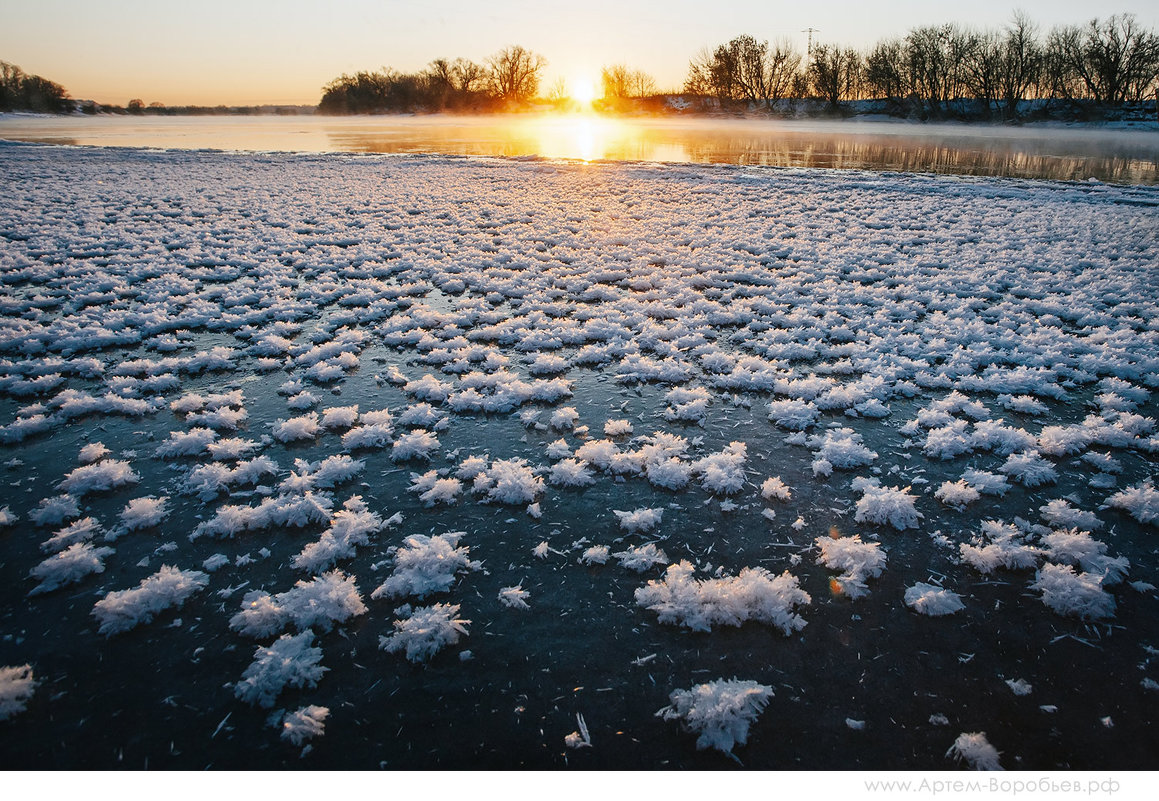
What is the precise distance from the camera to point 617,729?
2613 mm

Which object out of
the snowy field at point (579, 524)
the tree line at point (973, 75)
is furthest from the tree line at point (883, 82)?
the snowy field at point (579, 524)

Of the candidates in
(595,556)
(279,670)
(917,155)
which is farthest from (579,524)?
(917,155)

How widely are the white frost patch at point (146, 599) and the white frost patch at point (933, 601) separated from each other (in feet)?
14.5

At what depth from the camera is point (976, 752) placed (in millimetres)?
2473

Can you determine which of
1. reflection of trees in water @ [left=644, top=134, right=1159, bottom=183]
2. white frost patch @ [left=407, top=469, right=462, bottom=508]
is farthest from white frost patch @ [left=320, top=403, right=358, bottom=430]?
reflection of trees in water @ [left=644, top=134, right=1159, bottom=183]

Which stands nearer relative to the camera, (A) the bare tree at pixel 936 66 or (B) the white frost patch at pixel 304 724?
(B) the white frost patch at pixel 304 724

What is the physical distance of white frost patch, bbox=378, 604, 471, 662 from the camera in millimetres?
3016

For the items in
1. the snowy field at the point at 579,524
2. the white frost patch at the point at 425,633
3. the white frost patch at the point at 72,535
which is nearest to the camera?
the snowy field at the point at 579,524

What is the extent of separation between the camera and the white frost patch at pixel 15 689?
8.71 feet

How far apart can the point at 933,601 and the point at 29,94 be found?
140500 millimetres

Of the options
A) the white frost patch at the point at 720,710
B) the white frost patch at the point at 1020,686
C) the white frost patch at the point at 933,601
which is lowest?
the white frost patch at the point at 1020,686

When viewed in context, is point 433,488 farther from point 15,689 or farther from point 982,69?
point 982,69

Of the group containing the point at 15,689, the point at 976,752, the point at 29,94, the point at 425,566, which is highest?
the point at 29,94

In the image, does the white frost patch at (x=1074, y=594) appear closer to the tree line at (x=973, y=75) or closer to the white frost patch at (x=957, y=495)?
the white frost patch at (x=957, y=495)
